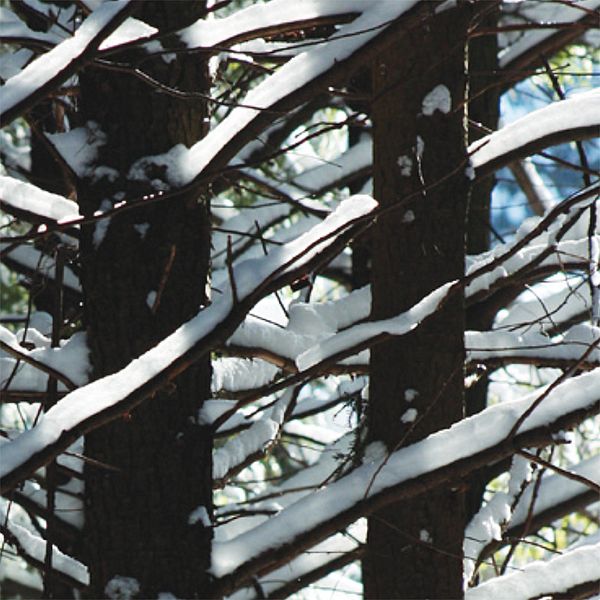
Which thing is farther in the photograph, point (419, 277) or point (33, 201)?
point (419, 277)

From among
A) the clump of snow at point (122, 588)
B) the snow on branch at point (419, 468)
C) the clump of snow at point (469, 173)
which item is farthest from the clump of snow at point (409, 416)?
the clump of snow at point (122, 588)

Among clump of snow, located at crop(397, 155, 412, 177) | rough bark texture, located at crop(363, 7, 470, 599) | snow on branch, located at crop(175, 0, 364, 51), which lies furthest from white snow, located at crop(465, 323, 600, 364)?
snow on branch, located at crop(175, 0, 364, 51)

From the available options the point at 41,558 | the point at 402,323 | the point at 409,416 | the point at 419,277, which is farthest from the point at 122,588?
the point at 419,277

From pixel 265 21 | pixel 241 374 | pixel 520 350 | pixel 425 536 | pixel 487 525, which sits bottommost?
pixel 425 536

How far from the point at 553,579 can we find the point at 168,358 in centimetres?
124

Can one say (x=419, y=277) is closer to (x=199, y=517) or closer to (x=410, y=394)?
(x=410, y=394)

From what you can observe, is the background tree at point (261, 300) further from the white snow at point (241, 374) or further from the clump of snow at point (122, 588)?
the white snow at point (241, 374)

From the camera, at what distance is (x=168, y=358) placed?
235 cm

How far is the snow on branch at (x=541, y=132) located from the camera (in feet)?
9.00

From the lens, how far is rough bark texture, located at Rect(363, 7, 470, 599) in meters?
2.89

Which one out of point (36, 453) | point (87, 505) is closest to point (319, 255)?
point (36, 453)

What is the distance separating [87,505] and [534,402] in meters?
1.16

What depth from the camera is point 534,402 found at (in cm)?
242

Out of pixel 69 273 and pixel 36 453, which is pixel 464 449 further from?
pixel 69 273
